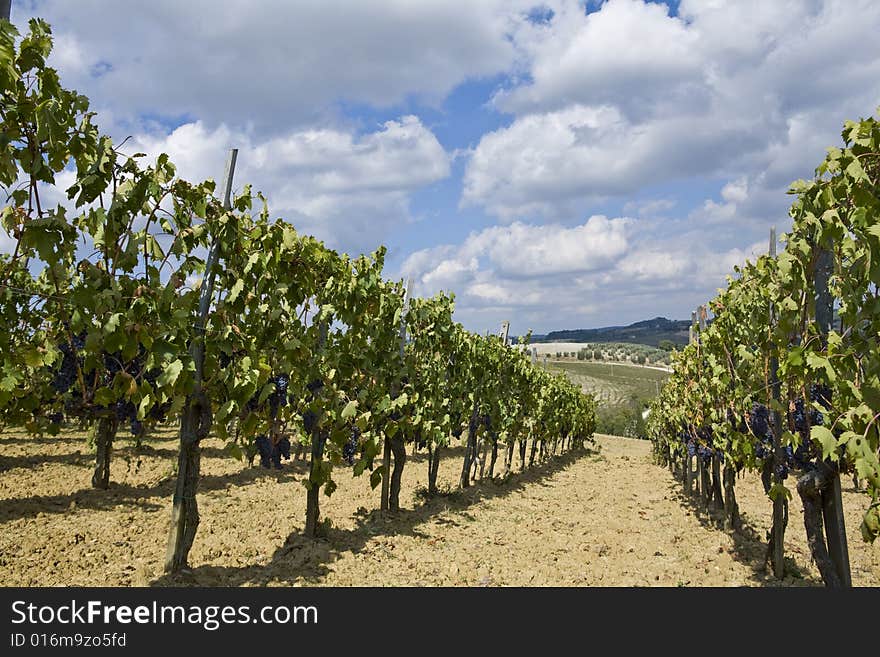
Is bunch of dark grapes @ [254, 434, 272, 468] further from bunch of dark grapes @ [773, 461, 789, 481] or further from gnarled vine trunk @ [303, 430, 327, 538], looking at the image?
Result: bunch of dark grapes @ [773, 461, 789, 481]

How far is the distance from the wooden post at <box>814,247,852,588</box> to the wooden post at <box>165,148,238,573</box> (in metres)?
5.63

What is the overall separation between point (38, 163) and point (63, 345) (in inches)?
294

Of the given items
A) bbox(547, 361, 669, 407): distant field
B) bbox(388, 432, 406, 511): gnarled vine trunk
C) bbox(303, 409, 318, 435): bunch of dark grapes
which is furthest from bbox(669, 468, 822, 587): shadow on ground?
bbox(547, 361, 669, 407): distant field

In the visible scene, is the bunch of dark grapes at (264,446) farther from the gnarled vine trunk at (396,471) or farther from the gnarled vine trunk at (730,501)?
the gnarled vine trunk at (730,501)

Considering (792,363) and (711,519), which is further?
(711,519)

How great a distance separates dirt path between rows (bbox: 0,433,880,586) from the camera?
6547 mm

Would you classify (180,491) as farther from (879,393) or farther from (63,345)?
(879,393)

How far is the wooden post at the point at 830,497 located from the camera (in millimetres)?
4766

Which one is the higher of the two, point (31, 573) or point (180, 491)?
point (180, 491)

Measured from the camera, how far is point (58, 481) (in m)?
10.9

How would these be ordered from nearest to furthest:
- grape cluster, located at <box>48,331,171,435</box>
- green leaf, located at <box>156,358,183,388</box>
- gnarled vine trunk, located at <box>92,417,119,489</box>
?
green leaf, located at <box>156,358,183,388</box> → grape cluster, located at <box>48,331,171,435</box> → gnarled vine trunk, located at <box>92,417,119,489</box>

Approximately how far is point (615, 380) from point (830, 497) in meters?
114

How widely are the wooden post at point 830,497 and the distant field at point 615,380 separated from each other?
242 feet

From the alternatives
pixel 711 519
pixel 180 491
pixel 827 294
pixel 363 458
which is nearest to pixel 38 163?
pixel 180 491
